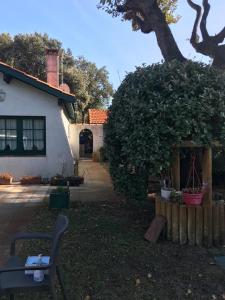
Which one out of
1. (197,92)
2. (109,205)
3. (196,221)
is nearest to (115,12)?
(109,205)

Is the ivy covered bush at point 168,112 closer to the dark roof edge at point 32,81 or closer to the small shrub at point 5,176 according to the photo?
the dark roof edge at point 32,81

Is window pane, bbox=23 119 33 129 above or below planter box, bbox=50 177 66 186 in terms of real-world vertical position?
above

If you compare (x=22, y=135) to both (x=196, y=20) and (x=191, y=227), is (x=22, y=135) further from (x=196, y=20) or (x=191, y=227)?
(x=191, y=227)

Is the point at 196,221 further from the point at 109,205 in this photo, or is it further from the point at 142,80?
the point at 109,205

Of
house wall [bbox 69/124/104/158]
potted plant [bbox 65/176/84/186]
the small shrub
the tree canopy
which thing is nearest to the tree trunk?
the tree canopy

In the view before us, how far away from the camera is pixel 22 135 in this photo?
14.1m

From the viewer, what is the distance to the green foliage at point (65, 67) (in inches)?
1353

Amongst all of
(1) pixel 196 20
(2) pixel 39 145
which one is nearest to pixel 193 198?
(1) pixel 196 20

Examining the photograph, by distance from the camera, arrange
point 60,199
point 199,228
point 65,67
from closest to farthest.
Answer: point 199,228, point 60,199, point 65,67

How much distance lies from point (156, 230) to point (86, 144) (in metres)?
24.9

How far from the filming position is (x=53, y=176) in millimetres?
14008

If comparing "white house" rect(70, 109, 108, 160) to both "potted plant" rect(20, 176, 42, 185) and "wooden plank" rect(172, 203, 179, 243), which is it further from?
"wooden plank" rect(172, 203, 179, 243)

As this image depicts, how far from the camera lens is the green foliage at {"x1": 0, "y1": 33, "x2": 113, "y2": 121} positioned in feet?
113

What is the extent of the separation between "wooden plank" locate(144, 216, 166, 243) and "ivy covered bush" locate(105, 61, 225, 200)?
0.75 metres
